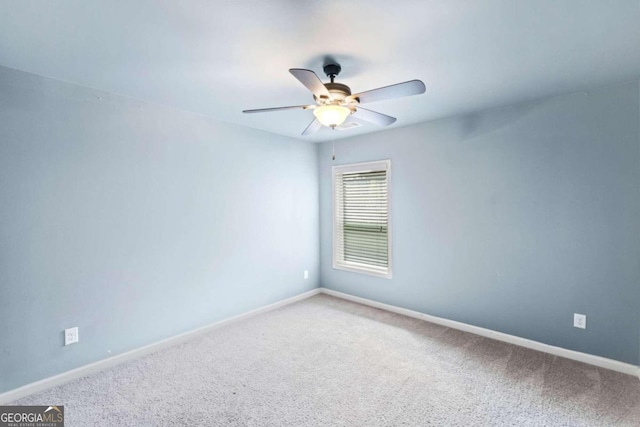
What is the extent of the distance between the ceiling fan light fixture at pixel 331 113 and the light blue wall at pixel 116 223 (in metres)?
1.71

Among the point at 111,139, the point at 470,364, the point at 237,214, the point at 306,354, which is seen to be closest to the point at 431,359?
the point at 470,364

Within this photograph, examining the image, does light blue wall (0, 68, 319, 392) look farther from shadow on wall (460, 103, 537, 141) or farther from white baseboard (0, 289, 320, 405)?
shadow on wall (460, 103, 537, 141)

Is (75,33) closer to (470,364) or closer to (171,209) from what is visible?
(171,209)

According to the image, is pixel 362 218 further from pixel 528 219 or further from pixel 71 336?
pixel 71 336

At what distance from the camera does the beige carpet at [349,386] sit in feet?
6.46

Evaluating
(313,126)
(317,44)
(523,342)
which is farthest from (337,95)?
(523,342)

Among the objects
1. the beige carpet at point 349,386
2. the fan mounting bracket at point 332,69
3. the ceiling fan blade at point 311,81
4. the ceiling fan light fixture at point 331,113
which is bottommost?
the beige carpet at point 349,386

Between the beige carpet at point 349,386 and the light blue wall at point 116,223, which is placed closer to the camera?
the beige carpet at point 349,386

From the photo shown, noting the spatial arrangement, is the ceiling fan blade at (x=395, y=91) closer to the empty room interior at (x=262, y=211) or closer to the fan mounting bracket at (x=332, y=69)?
Answer: the empty room interior at (x=262, y=211)

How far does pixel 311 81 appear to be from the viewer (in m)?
1.73

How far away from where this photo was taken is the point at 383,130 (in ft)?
12.8

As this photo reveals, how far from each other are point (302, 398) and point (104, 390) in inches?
58.6

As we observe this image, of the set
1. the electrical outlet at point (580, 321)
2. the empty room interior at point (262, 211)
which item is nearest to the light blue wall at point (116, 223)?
the empty room interior at point (262, 211)

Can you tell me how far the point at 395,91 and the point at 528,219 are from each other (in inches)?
79.6
